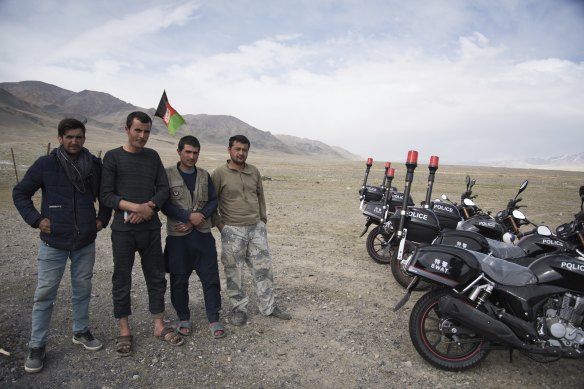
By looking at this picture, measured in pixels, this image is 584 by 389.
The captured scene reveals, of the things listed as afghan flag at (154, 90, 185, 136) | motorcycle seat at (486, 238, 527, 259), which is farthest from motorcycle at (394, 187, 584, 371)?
afghan flag at (154, 90, 185, 136)

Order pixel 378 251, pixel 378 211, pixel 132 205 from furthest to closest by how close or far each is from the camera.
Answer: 1. pixel 378 251
2. pixel 378 211
3. pixel 132 205

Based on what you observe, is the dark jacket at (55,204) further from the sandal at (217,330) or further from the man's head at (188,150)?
the sandal at (217,330)

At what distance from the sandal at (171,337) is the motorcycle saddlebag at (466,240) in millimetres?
3025

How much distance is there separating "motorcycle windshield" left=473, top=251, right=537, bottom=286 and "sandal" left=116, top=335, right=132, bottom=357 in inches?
131

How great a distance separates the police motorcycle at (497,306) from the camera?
3098mm

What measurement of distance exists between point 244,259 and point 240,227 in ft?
1.35

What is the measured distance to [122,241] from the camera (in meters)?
3.30

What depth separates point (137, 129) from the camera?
10.7ft

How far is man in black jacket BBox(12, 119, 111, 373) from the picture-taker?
304 cm

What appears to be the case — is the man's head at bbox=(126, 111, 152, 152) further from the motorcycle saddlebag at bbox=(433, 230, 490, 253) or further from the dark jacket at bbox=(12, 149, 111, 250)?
the motorcycle saddlebag at bbox=(433, 230, 490, 253)

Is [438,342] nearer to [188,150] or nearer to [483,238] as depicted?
[483,238]

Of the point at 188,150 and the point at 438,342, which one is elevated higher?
the point at 188,150

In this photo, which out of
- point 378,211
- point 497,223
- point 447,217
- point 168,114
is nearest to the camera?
point 168,114

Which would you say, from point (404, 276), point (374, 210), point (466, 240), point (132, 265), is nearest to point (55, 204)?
point (132, 265)
